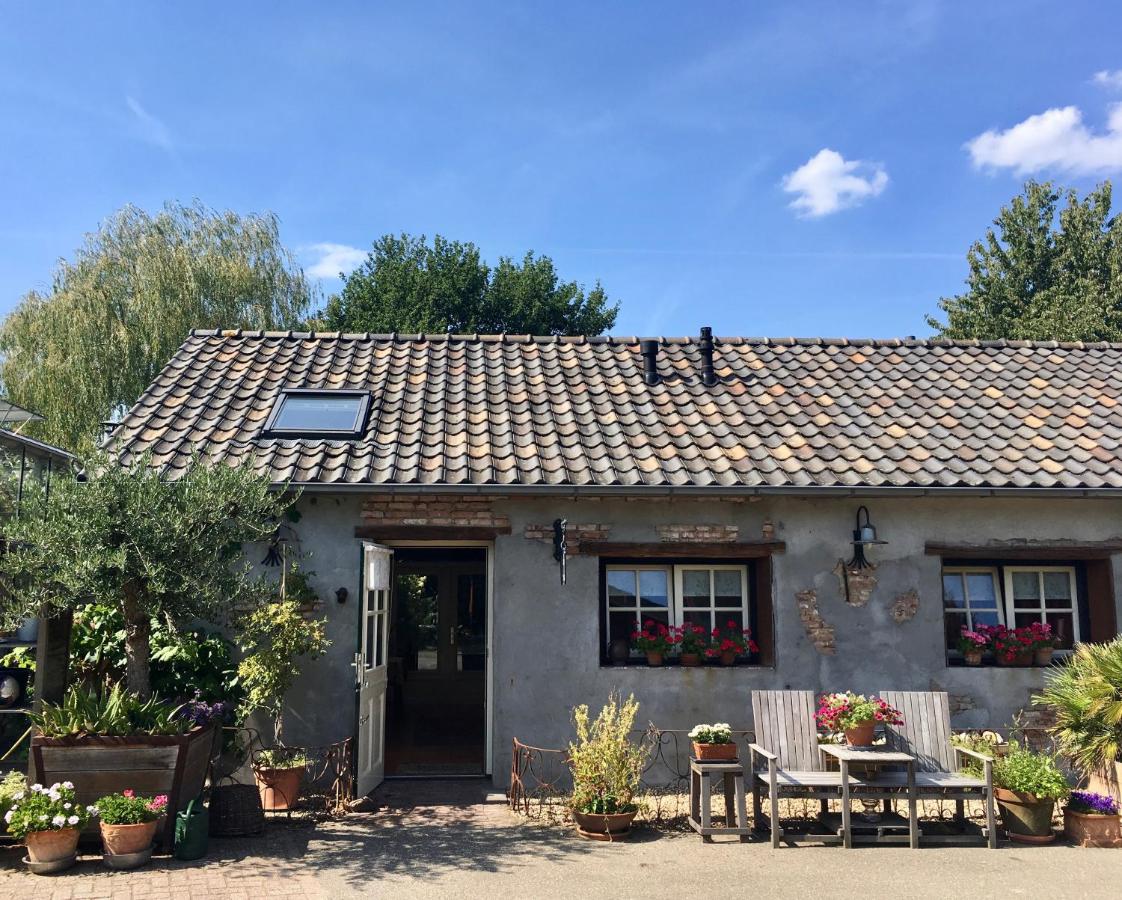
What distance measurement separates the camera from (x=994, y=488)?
8.27 m

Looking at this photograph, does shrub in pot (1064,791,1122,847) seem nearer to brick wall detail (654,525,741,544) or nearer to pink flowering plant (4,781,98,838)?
brick wall detail (654,525,741,544)

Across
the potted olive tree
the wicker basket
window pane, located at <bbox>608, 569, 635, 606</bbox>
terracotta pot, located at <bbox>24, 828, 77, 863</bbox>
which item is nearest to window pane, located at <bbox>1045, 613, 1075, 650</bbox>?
window pane, located at <bbox>608, 569, 635, 606</bbox>

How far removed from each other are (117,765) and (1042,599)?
8.45m

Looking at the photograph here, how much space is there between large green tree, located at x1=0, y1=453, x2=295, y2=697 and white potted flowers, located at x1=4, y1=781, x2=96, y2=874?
91 cm

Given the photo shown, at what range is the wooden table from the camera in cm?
662

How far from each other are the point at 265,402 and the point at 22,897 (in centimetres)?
552

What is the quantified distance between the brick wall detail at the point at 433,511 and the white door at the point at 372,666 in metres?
0.31

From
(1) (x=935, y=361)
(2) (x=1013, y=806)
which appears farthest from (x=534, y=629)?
(1) (x=935, y=361)

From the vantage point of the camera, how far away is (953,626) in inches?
346

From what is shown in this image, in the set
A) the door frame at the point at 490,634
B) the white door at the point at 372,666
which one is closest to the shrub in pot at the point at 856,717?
the door frame at the point at 490,634

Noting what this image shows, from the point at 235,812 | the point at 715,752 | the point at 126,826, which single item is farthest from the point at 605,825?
the point at 126,826

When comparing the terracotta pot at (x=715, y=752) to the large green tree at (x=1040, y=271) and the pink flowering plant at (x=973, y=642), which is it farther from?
the large green tree at (x=1040, y=271)

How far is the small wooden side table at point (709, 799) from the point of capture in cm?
680

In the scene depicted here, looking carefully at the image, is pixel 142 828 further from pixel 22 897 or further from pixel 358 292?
pixel 358 292
